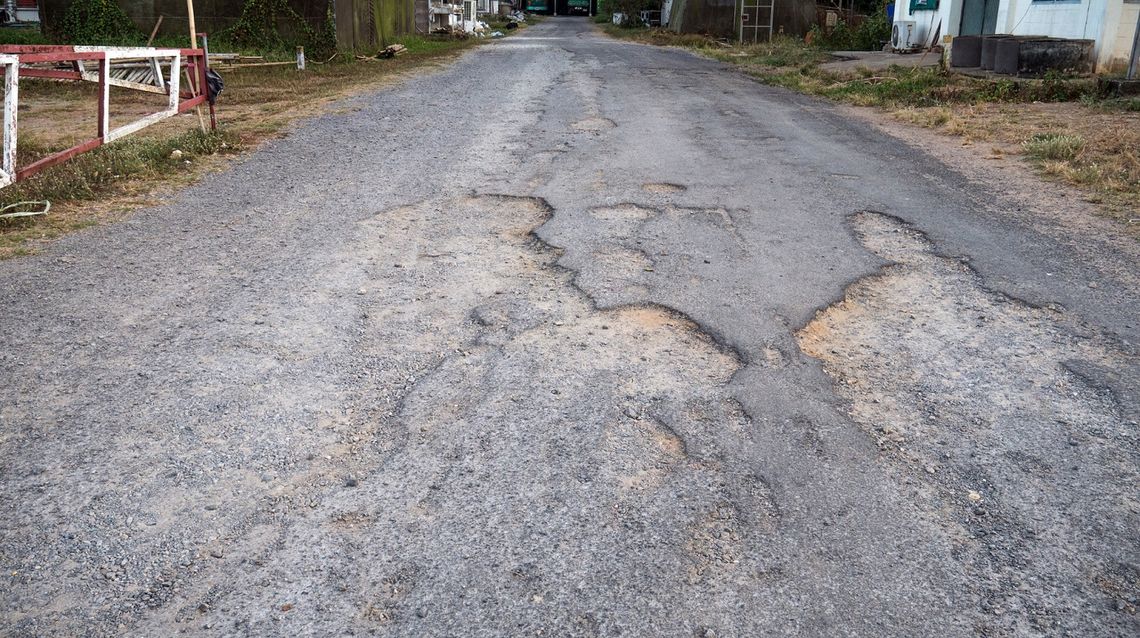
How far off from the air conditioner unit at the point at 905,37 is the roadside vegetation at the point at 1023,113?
3561 mm

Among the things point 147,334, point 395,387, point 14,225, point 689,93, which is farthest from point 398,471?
point 689,93

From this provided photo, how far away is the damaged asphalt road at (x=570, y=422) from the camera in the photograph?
6.53 ft

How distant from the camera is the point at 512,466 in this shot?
2.49m

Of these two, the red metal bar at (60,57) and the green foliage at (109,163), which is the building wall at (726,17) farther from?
the red metal bar at (60,57)

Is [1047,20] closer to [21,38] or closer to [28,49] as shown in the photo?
[28,49]

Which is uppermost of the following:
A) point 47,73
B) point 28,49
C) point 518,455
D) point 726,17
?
point 726,17

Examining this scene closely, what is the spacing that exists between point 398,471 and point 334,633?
2.12 ft

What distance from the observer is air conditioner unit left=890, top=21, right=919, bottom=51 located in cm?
1952

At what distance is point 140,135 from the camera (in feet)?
24.9

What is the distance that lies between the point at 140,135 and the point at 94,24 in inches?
446

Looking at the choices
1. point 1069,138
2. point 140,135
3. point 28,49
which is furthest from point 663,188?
point 140,135

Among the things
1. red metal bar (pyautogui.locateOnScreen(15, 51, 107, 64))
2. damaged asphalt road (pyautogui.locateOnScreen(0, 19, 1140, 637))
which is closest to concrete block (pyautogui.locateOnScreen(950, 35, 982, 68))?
damaged asphalt road (pyautogui.locateOnScreen(0, 19, 1140, 637))

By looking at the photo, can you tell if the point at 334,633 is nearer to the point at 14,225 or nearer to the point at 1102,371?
the point at 1102,371

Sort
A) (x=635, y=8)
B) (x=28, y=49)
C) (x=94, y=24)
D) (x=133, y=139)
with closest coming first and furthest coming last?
(x=28, y=49) → (x=133, y=139) → (x=94, y=24) → (x=635, y=8)
